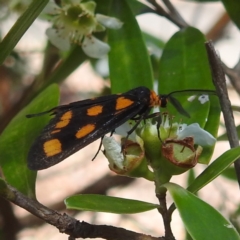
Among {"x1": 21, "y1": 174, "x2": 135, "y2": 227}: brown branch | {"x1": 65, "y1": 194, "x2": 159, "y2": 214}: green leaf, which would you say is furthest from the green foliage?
{"x1": 21, "y1": 174, "x2": 135, "y2": 227}: brown branch

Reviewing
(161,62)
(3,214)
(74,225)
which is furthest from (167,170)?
(3,214)

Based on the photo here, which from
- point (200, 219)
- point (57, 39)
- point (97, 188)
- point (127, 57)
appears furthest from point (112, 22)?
point (97, 188)

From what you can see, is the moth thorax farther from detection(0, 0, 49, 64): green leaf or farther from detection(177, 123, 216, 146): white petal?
detection(0, 0, 49, 64): green leaf

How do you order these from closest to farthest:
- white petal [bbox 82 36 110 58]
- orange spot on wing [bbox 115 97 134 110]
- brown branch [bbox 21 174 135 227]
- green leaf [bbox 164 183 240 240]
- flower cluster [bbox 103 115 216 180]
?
green leaf [bbox 164 183 240 240] < flower cluster [bbox 103 115 216 180] < orange spot on wing [bbox 115 97 134 110] < white petal [bbox 82 36 110 58] < brown branch [bbox 21 174 135 227]

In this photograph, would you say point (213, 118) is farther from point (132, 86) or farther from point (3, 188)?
point (3, 188)

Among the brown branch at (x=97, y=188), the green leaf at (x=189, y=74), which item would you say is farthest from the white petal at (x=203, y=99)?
the brown branch at (x=97, y=188)

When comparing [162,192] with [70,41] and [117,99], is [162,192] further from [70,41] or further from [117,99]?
[70,41]
